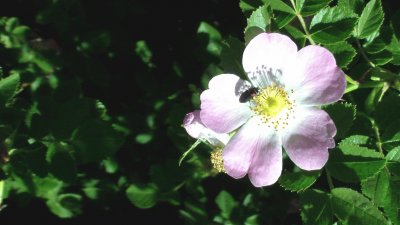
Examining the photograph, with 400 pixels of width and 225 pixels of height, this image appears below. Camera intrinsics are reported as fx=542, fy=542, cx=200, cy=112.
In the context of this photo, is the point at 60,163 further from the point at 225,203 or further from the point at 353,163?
the point at 353,163

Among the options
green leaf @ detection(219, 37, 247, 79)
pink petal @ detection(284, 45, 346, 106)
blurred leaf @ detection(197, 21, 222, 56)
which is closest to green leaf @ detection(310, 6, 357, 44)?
pink petal @ detection(284, 45, 346, 106)

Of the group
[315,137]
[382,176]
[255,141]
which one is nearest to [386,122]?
[382,176]

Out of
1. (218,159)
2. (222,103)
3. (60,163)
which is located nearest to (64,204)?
(60,163)

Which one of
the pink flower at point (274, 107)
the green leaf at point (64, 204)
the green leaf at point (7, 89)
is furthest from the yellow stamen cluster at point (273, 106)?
the green leaf at point (64, 204)

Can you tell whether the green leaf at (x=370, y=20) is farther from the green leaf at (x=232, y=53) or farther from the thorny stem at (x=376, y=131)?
the green leaf at (x=232, y=53)

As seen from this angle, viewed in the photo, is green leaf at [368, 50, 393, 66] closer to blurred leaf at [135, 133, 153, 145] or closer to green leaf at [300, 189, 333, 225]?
green leaf at [300, 189, 333, 225]

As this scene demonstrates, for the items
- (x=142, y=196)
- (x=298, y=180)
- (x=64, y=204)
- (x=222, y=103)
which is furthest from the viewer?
(x=64, y=204)
